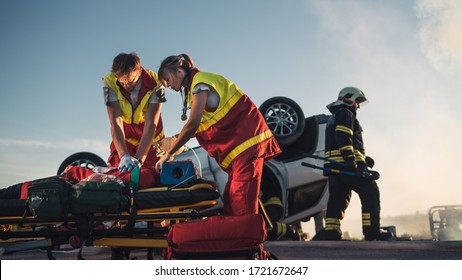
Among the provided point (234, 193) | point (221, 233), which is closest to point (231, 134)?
point (234, 193)

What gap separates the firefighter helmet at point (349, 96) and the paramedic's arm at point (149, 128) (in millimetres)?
2448

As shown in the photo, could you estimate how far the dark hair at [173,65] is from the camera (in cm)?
296

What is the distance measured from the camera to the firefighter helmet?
18.1 feet

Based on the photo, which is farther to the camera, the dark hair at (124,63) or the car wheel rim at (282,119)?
the car wheel rim at (282,119)

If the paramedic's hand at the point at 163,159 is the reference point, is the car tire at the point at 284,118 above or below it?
above

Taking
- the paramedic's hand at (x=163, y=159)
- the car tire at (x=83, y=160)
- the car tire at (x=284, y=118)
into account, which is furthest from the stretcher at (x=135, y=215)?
the car tire at (x=83, y=160)

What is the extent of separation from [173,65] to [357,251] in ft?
7.13

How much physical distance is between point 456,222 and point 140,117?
16.8ft

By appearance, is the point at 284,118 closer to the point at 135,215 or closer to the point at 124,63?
the point at 124,63

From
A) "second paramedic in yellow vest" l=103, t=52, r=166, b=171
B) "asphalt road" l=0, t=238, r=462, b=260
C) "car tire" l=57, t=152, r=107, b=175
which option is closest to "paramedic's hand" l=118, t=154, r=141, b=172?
"second paramedic in yellow vest" l=103, t=52, r=166, b=171

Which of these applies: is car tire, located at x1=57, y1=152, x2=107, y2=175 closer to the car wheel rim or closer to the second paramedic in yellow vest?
the car wheel rim

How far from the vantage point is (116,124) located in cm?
368

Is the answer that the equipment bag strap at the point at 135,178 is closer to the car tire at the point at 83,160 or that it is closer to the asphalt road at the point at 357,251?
the asphalt road at the point at 357,251
